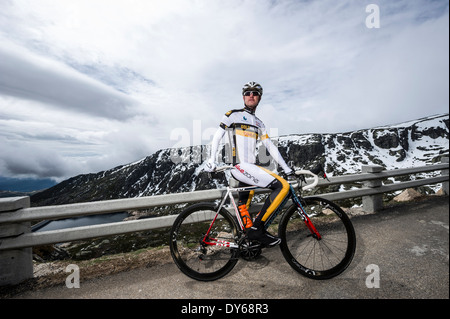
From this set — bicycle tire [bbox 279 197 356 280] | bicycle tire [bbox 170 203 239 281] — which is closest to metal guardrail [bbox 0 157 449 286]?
bicycle tire [bbox 170 203 239 281]

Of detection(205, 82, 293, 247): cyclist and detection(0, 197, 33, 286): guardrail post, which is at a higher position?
detection(205, 82, 293, 247): cyclist

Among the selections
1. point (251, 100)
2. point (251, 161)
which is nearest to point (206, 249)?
point (251, 161)

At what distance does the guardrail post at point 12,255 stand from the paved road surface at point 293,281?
464mm

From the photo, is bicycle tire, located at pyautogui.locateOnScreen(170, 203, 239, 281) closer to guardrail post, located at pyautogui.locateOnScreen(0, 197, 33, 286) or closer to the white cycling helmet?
the white cycling helmet

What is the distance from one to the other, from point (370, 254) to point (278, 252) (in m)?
1.68

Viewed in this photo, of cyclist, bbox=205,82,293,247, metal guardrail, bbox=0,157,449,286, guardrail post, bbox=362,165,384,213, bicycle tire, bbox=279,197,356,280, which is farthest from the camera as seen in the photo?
guardrail post, bbox=362,165,384,213

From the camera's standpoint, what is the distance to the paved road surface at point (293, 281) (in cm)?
303

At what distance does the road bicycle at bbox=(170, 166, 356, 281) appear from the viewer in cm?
352

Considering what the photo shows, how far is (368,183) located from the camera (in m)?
6.48

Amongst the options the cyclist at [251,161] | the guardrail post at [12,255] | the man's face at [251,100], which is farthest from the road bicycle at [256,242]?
the guardrail post at [12,255]

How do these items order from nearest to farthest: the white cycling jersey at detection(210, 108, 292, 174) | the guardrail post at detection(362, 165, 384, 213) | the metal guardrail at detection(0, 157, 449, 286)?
1. the metal guardrail at detection(0, 157, 449, 286)
2. the white cycling jersey at detection(210, 108, 292, 174)
3. the guardrail post at detection(362, 165, 384, 213)

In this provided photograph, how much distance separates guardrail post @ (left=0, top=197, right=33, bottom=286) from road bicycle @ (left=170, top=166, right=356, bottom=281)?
8.49ft

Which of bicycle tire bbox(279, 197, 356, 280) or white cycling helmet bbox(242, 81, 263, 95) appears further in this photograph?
white cycling helmet bbox(242, 81, 263, 95)
